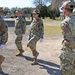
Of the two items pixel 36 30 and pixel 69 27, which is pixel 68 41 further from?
pixel 36 30

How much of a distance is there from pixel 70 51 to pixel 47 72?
9.05 ft

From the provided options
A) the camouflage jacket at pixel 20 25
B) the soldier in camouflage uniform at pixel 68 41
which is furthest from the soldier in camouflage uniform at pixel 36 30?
the soldier in camouflage uniform at pixel 68 41

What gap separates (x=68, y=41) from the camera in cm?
516

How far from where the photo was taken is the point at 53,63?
9242 mm

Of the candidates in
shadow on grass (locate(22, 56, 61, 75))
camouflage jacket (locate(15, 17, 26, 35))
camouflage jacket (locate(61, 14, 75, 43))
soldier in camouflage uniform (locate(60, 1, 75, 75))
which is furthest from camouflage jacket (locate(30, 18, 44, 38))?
camouflage jacket (locate(61, 14, 75, 43))

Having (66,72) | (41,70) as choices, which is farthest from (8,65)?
(66,72)

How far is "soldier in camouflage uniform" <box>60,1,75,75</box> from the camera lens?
5090 millimetres

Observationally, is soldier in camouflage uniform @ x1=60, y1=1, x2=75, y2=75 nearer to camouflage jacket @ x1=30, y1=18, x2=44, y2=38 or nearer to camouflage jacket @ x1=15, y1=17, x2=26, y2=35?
camouflage jacket @ x1=30, y1=18, x2=44, y2=38

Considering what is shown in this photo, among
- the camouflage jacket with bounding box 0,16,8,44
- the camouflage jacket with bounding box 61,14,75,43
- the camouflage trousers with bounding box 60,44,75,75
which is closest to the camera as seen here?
the camouflage jacket with bounding box 61,14,75,43

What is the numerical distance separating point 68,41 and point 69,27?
0.28 m

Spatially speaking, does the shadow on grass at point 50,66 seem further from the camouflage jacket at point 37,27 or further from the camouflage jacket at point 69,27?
the camouflage jacket at point 69,27

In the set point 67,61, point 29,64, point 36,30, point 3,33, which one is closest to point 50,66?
point 29,64

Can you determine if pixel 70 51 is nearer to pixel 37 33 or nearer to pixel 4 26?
pixel 4 26

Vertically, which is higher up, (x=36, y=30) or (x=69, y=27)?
(x=69, y=27)
